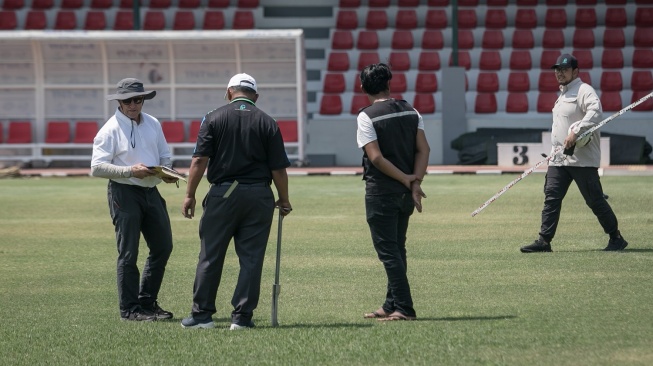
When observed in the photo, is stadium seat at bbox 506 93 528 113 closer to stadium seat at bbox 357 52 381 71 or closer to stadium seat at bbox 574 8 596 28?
stadium seat at bbox 574 8 596 28

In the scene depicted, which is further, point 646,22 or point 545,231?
point 646,22

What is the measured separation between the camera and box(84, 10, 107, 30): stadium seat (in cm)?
3343

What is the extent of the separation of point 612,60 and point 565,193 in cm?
2025

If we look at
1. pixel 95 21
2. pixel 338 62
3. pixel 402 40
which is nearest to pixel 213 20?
pixel 95 21

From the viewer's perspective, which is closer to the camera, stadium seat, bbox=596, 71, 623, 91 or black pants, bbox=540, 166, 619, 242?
black pants, bbox=540, 166, 619, 242

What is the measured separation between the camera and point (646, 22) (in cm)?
3356

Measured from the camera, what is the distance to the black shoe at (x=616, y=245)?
13.1 meters

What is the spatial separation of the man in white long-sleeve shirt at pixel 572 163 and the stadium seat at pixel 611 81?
1908 centimetres

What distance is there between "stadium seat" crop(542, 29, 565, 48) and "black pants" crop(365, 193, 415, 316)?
2468cm

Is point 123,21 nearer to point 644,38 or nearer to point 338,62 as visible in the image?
point 338,62

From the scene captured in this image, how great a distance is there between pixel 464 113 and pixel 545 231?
17.8m

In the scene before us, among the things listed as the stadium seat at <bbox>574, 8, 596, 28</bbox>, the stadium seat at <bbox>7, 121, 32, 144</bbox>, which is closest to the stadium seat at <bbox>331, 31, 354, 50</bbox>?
the stadium seat at <bbox>574, 8, 596, 28</bbox>

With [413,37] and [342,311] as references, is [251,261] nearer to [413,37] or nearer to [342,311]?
[342,311]

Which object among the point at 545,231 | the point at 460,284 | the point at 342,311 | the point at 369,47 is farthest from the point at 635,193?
the point at 369,47
